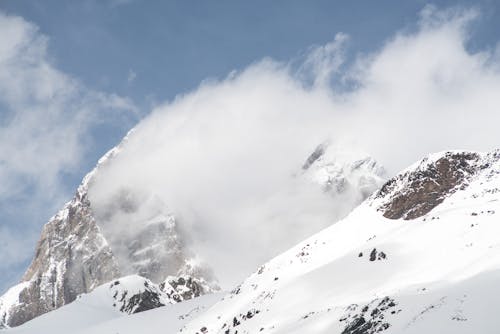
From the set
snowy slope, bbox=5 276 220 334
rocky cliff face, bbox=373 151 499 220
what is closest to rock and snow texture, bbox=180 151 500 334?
rocky cliff face, bbox=373 151 499 220

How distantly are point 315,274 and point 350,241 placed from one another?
2916 cm

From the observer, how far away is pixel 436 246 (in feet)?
208

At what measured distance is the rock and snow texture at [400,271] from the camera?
38.4 metres

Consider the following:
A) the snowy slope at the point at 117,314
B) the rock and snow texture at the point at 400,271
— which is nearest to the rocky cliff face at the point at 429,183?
the rock and snow texture at the point at 400,271

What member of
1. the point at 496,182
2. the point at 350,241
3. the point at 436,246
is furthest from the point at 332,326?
the point at 496,182

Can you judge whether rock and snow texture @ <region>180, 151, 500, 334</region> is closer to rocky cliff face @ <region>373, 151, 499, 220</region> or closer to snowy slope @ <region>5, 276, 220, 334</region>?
rocky cliff face @ <region>373, 151, 499, 220</region>

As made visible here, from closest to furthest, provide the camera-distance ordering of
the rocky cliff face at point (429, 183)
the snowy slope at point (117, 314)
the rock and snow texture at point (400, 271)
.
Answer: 1. the rock and snow texture at point (400, 271)
2. the snowy slope at point (117, 314)
3. the rocky cliff face at point (429, 183)

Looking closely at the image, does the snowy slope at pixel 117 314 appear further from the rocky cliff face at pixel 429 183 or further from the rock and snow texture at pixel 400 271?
the rocky cliff face at pixel 429 183

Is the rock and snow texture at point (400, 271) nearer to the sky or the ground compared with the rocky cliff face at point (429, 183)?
nearer to the ground

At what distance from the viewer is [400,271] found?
59125 mm

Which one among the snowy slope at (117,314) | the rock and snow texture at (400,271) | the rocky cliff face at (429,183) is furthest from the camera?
the rocky cliff face at (429,183)

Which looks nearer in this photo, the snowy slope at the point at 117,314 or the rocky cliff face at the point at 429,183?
the snowy slope at the point at 117,314

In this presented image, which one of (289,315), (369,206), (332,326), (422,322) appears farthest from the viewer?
(369,206)

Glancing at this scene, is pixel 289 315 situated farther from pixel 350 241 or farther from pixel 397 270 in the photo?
pixel 350 241
